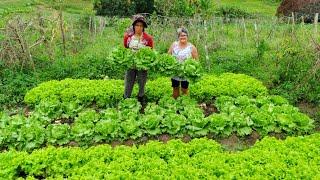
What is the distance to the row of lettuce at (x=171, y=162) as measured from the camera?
6836 mm

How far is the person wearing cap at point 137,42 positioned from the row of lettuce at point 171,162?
2466 millimetres

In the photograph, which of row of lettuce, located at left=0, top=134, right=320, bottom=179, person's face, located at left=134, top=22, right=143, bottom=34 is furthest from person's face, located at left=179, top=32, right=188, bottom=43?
row of lettuce, located at left=0, top=134, right=320, bottom=179

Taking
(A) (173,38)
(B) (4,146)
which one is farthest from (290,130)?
(A) (173,38)

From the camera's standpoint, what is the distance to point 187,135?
8734 mm

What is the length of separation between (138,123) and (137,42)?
1.86 meters

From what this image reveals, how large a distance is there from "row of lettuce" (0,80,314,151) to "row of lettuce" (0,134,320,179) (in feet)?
2.67

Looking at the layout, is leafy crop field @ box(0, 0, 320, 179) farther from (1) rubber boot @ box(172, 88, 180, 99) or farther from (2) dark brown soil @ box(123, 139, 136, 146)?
(1) rubber boot @ box(172, 88, 180, 99)

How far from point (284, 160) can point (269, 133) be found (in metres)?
1.67

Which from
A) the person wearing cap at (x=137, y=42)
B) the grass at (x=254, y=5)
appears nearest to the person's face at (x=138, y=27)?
the person wearing cap at (x=137, y=42)

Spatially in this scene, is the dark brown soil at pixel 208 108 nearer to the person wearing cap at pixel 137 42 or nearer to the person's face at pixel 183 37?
the person wearing cap at pixel 137 42

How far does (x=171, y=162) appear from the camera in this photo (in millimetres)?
7137

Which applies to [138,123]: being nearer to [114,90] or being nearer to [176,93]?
[176,93]

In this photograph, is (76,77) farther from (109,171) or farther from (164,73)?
(109,171)

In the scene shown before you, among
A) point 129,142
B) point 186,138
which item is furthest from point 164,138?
point 129,142
